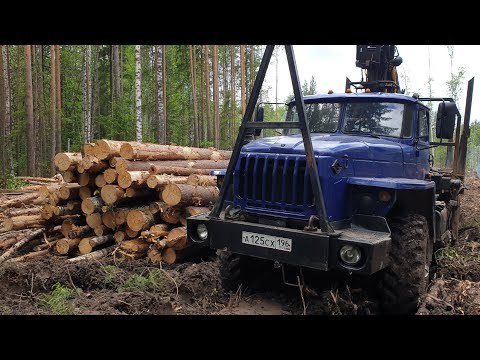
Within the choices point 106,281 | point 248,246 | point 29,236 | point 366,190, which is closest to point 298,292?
point 248,246

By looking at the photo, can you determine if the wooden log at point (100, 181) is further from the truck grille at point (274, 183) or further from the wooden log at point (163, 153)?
the truck grille at point (274, 183)

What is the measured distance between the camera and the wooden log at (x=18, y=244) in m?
7.22

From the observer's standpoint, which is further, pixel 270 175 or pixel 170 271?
pixel 170 271

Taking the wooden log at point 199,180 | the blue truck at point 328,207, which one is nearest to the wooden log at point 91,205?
the wooden log at point 199,180

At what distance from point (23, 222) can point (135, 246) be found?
2.82 meters

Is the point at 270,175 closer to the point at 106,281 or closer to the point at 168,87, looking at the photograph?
the point at 106,281

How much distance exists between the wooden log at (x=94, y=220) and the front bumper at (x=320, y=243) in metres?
3.38

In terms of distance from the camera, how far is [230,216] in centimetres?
531

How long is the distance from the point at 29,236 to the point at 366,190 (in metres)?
6.42

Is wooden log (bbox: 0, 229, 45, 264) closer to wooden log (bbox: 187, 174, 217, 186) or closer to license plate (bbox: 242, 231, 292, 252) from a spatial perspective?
wooden log (bbox: 187, 174, 217, 186)

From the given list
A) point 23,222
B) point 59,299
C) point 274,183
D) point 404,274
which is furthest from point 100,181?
point 404,274

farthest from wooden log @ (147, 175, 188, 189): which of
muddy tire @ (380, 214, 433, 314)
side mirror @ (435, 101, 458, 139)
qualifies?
side mirror @ (435, 101, 458, 139)

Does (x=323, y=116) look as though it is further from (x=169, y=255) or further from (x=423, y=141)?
(x=169, y=255)

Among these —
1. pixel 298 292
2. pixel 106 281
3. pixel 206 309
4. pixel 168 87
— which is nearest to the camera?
pixel 206 309
